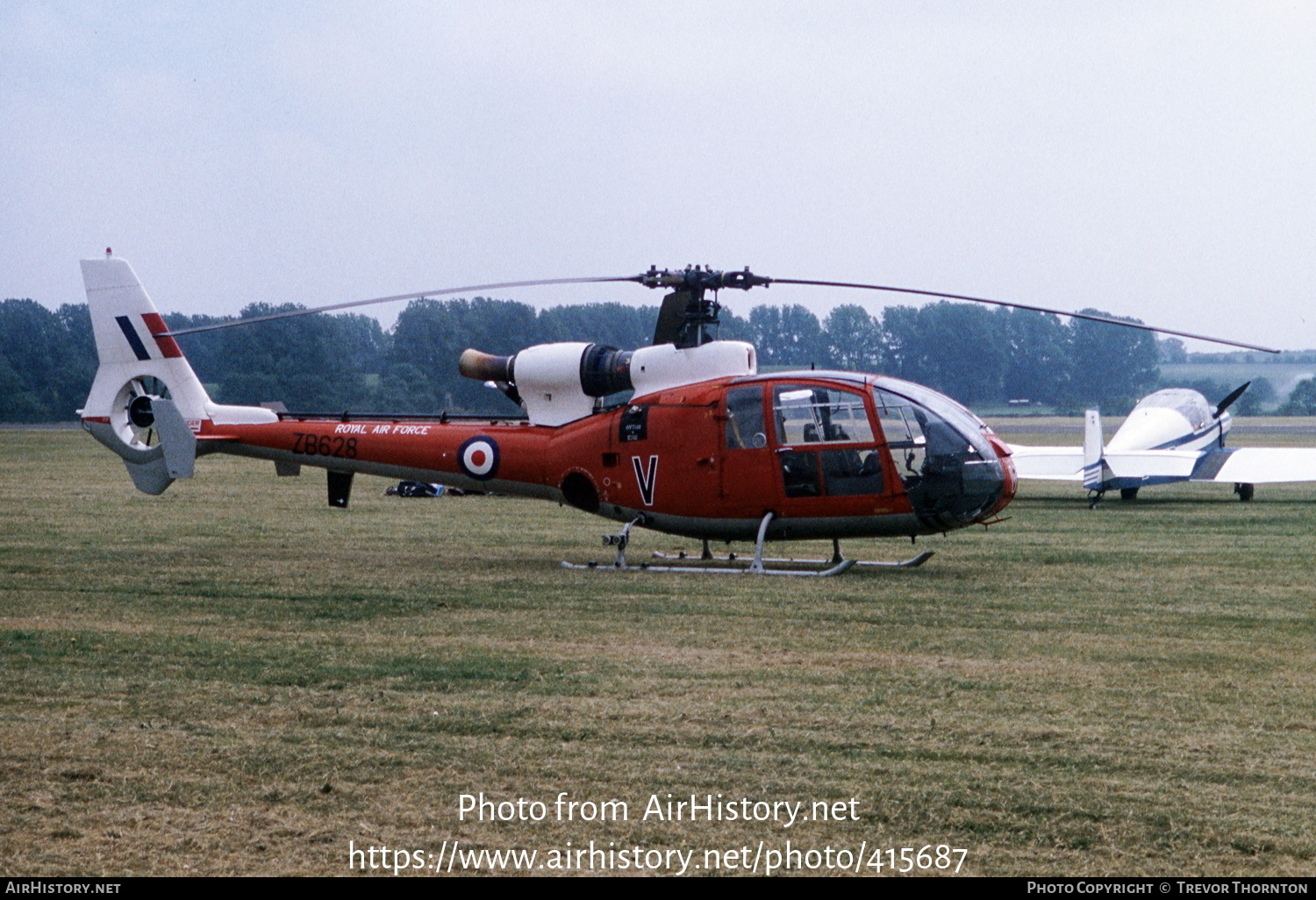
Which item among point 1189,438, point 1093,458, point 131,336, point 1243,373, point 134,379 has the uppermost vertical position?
point 1243,373

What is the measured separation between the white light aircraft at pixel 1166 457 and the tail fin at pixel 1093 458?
0.01m

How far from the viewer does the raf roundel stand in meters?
14.4

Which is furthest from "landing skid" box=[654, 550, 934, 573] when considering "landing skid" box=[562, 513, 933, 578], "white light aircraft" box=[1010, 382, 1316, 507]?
"white light aircraft" box=[1010, 382, 1316, 507]

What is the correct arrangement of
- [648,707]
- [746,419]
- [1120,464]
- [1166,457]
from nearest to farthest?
[648,707] < [746,419] < [1120,464] < [1166,457]

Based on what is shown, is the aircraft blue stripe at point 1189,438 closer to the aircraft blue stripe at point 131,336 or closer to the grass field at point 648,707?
the grass field at point 648,707

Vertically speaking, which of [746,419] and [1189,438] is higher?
[746,419]

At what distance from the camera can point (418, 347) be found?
122 feet

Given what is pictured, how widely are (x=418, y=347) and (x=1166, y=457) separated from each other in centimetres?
2031

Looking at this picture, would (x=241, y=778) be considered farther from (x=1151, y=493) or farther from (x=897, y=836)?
(x=1151, y=493)

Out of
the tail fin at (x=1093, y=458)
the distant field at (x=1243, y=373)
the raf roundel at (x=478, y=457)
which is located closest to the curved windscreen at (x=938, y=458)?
the raf roundel at (x=478, y=457)

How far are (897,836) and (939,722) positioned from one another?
1859 millimetres

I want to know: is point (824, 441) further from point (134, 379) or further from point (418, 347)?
point (418, 347)

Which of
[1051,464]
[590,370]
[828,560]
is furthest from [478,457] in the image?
[1051,464]

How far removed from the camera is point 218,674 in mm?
8359
